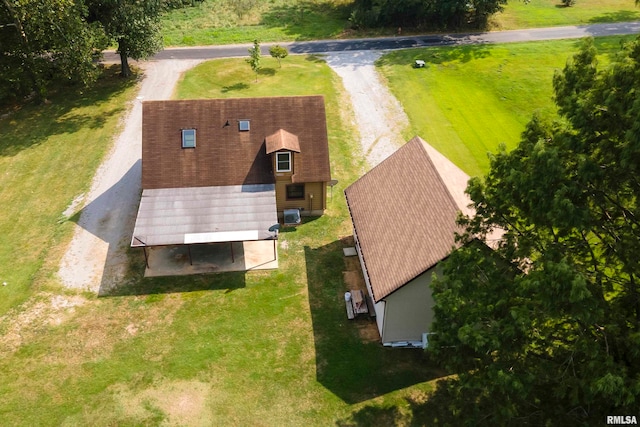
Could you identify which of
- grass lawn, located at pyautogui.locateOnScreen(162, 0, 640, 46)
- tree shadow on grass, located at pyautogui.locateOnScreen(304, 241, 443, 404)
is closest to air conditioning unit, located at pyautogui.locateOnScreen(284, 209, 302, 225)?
tree shadow on grass, located at pyautogui.locateOnScreen(304, 241, 443, 404)

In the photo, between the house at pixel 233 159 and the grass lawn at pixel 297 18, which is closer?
the house at pixel 233 159

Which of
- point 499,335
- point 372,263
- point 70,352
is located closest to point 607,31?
point 372,263

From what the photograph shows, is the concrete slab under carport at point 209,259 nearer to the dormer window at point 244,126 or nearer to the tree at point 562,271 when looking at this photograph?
the dormer window at point 244,126

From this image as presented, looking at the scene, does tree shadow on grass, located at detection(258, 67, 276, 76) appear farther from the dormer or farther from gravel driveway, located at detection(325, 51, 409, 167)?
the dormer

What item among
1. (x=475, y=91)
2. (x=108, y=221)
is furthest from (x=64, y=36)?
(x=475, y=91)

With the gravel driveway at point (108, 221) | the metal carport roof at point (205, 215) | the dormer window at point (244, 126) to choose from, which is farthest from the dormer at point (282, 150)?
the gravel driveway at point (108, 221)

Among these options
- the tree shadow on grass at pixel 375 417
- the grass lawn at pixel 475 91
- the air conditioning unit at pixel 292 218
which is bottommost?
the tree shadow on grass at pixel 375 417

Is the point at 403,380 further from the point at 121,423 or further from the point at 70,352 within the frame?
the point at 70,352

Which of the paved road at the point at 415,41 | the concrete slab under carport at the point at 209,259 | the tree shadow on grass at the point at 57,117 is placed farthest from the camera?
the paved road at the point at 415,41
